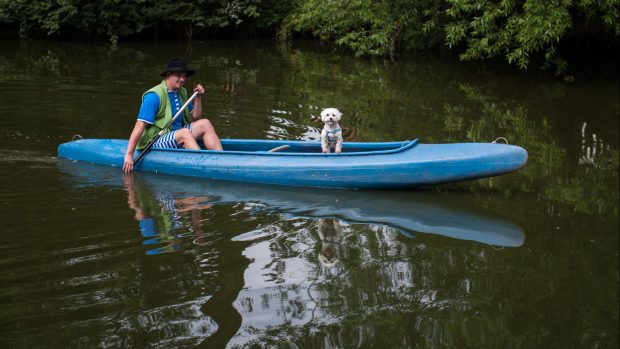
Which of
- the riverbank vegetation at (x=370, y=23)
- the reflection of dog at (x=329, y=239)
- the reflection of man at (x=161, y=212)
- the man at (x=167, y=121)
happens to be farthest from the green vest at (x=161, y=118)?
the riverbank vegetation at (x=370, y=23)

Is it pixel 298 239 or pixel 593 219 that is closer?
pixel 298 239

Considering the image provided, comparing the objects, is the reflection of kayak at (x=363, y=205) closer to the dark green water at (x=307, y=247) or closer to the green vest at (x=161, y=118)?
→ the dark green water at (x=307, y=247)

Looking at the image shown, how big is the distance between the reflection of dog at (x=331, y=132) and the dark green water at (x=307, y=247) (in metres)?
0.47

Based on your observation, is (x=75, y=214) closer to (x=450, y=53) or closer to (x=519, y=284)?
(x=519, y=284)

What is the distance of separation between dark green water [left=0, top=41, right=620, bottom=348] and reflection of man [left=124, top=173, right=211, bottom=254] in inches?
0.9

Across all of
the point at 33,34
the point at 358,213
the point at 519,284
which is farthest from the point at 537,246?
the point at 33,34

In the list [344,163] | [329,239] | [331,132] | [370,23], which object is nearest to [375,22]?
[370,23]

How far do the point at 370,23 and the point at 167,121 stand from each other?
9541mm

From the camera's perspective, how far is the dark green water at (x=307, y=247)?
4.88m

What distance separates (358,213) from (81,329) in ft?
9.87

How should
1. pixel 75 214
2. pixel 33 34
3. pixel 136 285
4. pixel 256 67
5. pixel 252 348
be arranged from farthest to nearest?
pixel 33 34 < pixel 256 67 < pixel 75 214 < pixel 136 285 < pixel 252 348

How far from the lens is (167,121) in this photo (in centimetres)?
827

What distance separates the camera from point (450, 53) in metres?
17.7

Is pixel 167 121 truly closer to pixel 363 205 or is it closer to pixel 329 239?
pixel 363 205
